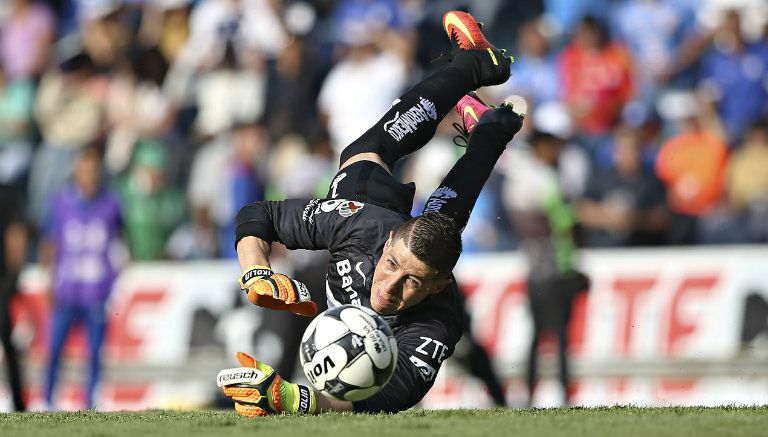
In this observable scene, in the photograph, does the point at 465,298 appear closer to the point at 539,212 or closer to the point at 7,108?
the point at 539,212

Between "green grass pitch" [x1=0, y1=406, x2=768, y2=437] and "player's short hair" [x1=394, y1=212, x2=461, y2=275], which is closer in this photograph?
"green grass pitch" [x1=0, y1=406, x2=768, y2=437]

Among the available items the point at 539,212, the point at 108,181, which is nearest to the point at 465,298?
the point at 539,212

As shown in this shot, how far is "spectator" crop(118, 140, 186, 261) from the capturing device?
567 inches

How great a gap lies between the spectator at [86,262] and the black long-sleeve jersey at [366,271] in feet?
20.8

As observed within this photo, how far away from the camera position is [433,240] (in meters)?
6.65

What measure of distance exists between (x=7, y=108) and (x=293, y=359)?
24.8 ft

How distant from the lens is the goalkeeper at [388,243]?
638 cm

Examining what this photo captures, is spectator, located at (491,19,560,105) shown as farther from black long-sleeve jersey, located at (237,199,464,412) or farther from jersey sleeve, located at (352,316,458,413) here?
jersey sleeve, located at (352,316,458,413)

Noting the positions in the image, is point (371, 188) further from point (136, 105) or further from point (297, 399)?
point (136, 105)

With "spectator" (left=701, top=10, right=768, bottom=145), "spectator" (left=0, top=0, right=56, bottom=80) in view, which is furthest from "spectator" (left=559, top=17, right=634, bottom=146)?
"spectator" (left=0, top=0, right=56, bottom=80)

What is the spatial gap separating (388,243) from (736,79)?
681 centimetres

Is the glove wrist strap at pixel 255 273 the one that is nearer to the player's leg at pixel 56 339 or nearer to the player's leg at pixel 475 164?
the player's leg at pixel 475 164

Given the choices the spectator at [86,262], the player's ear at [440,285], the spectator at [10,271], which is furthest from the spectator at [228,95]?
the player's ear at [440,285]

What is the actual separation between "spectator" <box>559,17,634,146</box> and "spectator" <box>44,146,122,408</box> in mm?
5286
